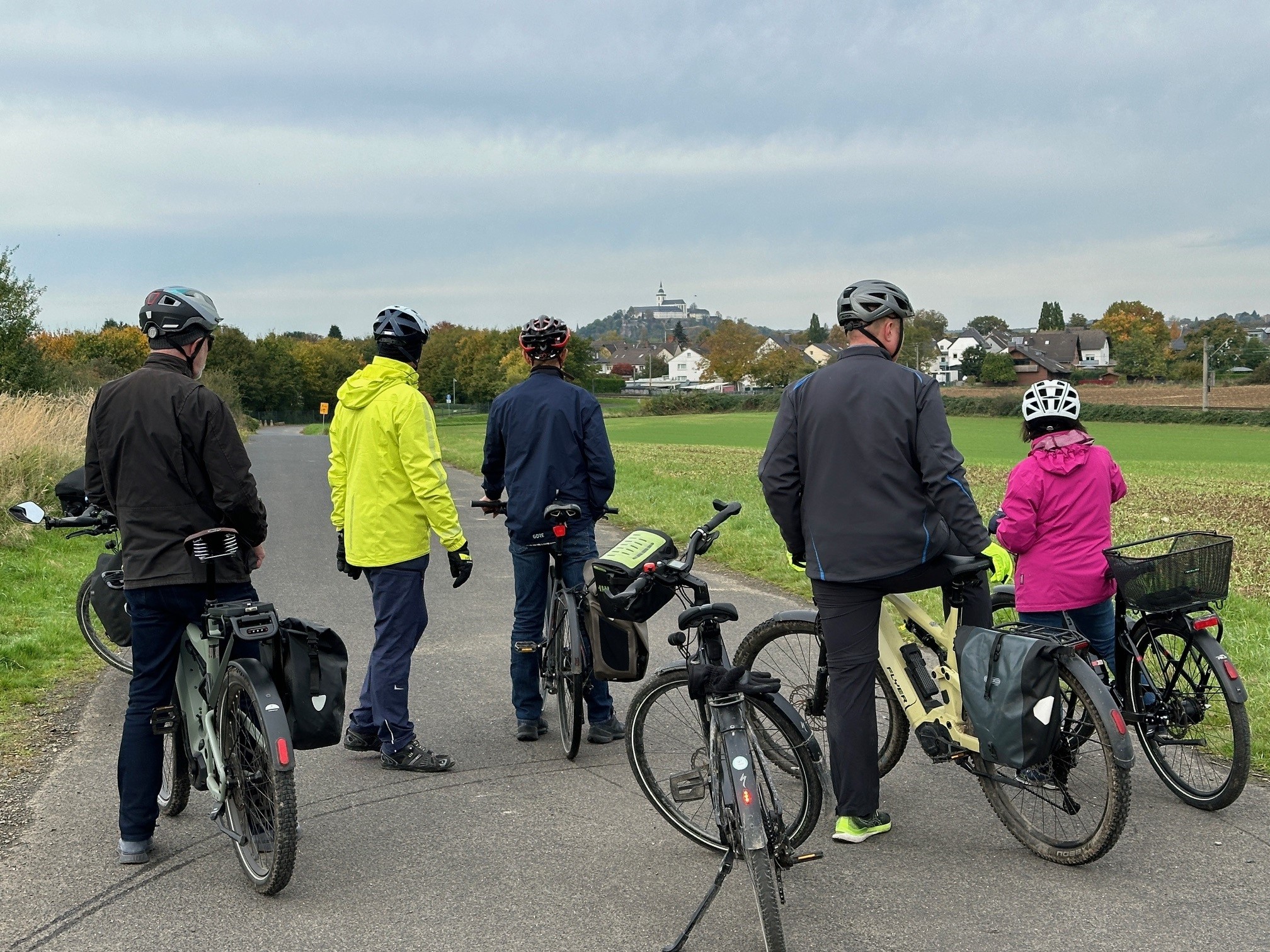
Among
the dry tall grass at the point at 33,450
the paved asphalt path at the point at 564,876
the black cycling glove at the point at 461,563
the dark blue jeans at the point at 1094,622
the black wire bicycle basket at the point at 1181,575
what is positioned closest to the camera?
the paved asphalt path at the point at 564,876

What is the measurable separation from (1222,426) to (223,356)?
85.3 metres

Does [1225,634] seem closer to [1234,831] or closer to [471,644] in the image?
[1234,831]

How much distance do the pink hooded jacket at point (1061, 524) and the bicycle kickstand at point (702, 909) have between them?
2099mm

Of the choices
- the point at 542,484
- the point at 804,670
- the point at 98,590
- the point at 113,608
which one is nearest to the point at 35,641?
the point at 98,590

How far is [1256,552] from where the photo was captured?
1423 centimetres

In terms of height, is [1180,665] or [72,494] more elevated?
[72,494]

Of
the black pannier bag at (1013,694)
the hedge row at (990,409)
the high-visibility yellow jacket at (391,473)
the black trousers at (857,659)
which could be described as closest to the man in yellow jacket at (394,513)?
the high-visibility yellow jacket at (391,473)

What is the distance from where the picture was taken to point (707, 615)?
3920 millimetres

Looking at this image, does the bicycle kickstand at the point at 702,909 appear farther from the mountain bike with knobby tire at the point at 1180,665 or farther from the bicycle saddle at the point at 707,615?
the mountain bike with knobby tire at the point at 1180,665

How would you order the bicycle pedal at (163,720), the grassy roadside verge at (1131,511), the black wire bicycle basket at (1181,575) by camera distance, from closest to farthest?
the bicycle pedal at (163,720) → the black wire bicycle basket at (1181,575) → the grassy roadside verge at (1131,511)

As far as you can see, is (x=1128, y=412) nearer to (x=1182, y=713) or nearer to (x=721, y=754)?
(x=1182, y=713)

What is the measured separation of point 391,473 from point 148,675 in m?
1.50

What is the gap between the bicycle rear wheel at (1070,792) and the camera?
13.6 ft

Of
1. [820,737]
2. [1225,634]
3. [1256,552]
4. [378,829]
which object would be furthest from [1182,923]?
[1256,552]
